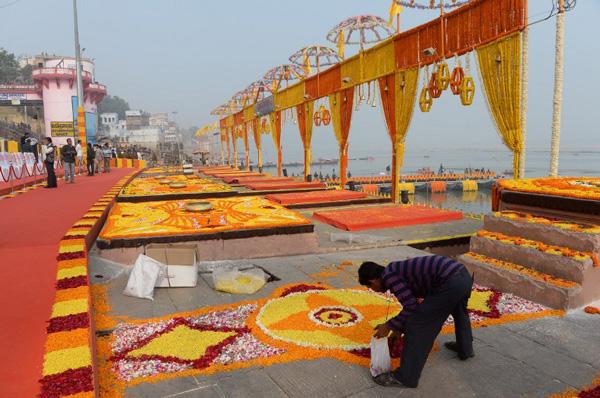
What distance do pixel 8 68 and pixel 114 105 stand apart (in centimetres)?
6075

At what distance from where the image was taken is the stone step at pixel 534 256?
4.35 meters

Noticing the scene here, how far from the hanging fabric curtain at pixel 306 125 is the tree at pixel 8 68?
57.4 meters

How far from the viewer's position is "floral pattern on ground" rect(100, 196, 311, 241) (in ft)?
19.6

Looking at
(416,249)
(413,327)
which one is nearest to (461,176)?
(416,249)

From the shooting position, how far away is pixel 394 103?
37.7 feet

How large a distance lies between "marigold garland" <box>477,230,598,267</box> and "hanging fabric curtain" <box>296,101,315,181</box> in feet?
42.7

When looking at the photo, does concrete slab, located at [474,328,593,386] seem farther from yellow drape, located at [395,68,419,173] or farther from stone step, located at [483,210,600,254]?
yellow drape, located at [395,68,419,173]

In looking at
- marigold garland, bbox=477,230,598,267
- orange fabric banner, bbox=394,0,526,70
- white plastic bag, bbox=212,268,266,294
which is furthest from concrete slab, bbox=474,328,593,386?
orange fabric banner, bbox=394,0,526,70

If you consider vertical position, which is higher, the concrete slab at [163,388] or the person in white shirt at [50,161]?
the person in white shirt at [50,161]

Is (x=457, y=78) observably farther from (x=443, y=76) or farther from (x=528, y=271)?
(x=528, y=271)

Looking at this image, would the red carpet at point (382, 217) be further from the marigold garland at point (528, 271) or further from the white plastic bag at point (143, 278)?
the white plastic bag at point (143, 278)

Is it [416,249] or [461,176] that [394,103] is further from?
[461,176]

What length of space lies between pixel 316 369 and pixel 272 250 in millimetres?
3470

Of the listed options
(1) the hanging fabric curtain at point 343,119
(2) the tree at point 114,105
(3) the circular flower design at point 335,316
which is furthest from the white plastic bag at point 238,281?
(2) the tree at point 114,105
